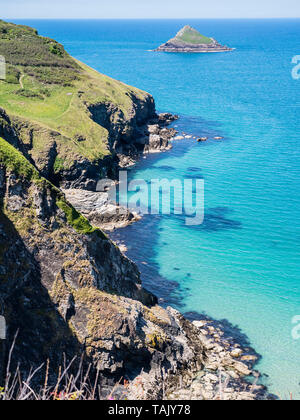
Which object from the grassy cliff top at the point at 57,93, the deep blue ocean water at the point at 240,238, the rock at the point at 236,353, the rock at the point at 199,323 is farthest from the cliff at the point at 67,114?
the rock at the point at 236,353

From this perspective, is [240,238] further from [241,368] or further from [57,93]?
[57,93]

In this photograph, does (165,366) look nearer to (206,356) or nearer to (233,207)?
(206,356)

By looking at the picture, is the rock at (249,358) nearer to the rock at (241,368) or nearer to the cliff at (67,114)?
the rock at (241,368)

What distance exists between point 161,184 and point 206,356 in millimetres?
43855

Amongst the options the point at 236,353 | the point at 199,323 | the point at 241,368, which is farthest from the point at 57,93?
the point at 241,368

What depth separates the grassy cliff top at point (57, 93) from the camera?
76.4m

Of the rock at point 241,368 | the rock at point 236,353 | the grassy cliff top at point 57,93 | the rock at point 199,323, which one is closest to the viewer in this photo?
the rock at point 241,368

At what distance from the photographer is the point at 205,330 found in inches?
1610

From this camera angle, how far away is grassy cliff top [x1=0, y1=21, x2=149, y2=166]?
76.4 m

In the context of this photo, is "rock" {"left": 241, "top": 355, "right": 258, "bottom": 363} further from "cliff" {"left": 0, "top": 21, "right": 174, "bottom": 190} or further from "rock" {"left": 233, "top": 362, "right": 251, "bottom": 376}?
"cliff" {"left": 0, "top": 21, "right": 174, "bottom": 190}

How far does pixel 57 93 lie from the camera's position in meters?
88.6

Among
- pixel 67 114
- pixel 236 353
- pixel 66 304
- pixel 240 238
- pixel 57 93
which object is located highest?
pixel 57 93
